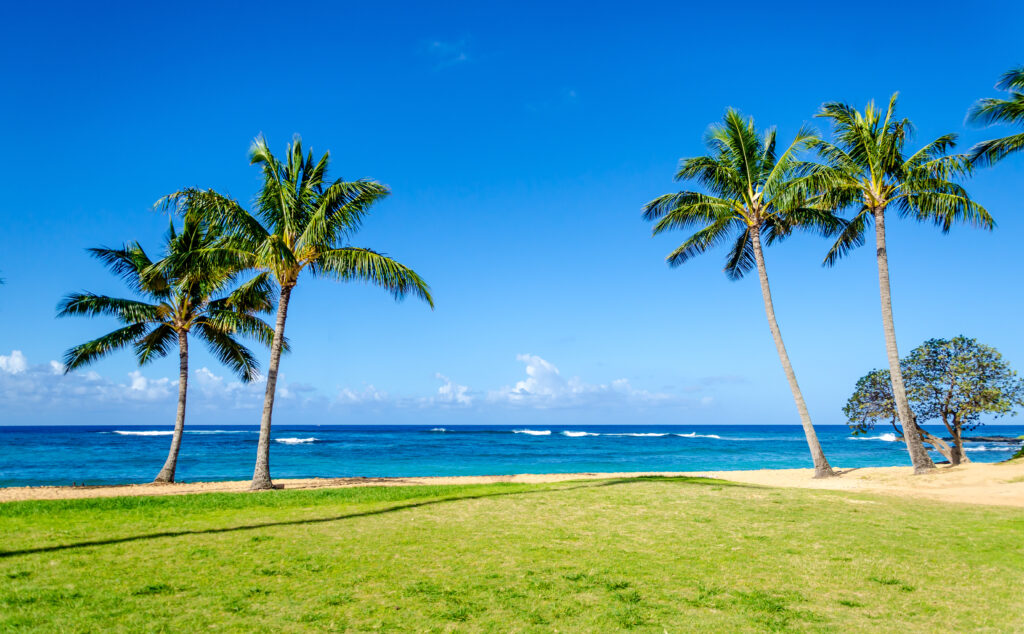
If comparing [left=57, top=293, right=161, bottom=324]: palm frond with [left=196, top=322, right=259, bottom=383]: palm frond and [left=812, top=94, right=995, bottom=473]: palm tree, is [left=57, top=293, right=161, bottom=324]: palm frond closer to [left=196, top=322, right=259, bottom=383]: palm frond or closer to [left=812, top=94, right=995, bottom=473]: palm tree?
[left=196, top=322, right=259, bottom=383]: palm frond

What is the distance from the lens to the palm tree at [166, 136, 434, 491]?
14.8 metres

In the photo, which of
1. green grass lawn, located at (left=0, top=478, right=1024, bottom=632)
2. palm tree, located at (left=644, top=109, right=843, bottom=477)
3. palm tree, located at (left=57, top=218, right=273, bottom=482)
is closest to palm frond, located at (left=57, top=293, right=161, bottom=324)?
palm tree, located at (left=57, top=218, right=273, bottom=482)

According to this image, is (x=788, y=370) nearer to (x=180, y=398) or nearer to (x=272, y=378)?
(x=272, y=378)

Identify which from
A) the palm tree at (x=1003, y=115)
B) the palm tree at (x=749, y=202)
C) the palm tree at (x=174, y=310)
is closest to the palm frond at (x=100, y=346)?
the palm tree at (x=174, y=310)

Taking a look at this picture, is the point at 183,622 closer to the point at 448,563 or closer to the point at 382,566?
the point at 382,566

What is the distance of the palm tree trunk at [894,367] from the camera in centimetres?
1698

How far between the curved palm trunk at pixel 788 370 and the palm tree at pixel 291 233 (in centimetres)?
1100

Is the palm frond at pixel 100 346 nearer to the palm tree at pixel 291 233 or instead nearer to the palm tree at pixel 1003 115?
the palm tree at pixel 291 233

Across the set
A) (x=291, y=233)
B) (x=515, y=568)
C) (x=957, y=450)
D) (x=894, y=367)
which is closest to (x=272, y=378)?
(x=291, y=233)

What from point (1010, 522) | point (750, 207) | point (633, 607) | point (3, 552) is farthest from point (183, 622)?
point (750, 207)

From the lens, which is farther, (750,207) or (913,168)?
(750,207)

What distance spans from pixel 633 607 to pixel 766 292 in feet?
53.6

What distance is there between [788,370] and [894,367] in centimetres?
287

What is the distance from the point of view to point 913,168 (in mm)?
17484
